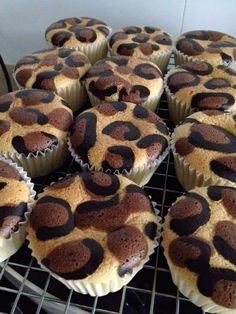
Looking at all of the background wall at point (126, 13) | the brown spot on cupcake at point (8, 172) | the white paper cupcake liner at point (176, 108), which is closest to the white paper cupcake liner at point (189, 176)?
the white paper cupcake liner at point (176, 108)

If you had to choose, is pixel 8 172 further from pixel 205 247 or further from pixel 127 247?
pixel 205 247

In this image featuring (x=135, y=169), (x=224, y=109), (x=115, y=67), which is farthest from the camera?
(x=115, y=67)

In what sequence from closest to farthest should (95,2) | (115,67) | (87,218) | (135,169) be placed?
(87,218)
(135,169)
(115,67)
(95,2)

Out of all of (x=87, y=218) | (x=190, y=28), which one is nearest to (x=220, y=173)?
(x=87, y=218)

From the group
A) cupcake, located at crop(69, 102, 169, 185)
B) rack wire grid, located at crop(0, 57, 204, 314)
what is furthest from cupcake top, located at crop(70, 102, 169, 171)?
rack wire grid, located at crop(0, 57, 204, 314)

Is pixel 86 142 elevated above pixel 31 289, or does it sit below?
above

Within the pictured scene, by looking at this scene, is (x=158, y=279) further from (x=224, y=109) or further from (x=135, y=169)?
(x=224, y=109)

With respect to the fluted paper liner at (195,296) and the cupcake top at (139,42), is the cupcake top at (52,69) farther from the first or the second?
the fluted paper liner at (195,296)

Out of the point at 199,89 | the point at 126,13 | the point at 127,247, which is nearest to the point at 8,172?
the point at 127,247
